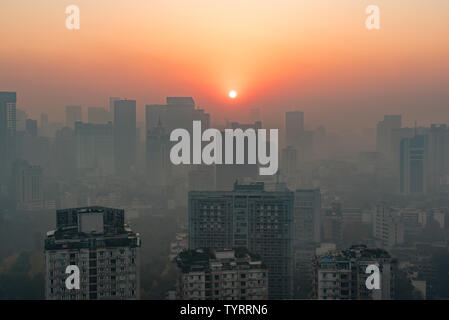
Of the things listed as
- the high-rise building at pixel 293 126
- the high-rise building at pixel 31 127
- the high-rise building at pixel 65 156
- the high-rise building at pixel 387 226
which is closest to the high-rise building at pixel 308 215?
the high-rise building at pixel 293 126

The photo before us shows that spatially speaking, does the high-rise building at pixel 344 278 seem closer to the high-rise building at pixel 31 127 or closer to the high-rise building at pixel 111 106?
the high-rise building at pixel 111 106

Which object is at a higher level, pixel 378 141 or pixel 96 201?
pixel 378 141

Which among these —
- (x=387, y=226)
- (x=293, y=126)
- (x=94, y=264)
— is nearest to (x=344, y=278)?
(x=94, y=264)

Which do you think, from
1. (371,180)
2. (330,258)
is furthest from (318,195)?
(330,258)

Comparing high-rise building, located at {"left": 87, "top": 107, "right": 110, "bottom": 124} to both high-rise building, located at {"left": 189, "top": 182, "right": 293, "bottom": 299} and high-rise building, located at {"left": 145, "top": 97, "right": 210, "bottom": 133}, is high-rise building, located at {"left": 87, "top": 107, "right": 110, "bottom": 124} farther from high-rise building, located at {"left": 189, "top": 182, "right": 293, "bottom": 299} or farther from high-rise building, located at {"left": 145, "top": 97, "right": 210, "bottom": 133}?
high-rise building, located at {"left": 189, "top": 182, "right": 293, "bottom": 299}

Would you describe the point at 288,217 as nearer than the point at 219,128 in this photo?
Yes
